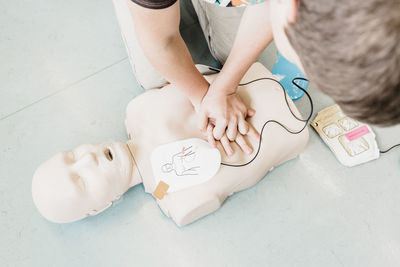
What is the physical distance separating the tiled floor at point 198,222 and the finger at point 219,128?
292 millimetres

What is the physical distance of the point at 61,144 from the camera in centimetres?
115

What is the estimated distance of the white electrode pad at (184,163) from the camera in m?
0.88

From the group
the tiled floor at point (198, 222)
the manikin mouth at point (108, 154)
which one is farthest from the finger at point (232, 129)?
the manikin mouth at point (108, 154)

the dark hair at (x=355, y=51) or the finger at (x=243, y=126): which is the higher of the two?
the dark hair at (x=355, y=51)

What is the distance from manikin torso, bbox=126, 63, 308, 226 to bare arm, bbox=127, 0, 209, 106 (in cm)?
11

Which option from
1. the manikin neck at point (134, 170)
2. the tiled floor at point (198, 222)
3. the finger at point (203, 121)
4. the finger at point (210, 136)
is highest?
the finger at point (203, 121)

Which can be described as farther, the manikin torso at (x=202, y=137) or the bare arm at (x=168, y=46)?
the manikin torso at (x=202, y=137)

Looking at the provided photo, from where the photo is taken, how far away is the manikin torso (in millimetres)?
889

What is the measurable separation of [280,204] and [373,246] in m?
0.35

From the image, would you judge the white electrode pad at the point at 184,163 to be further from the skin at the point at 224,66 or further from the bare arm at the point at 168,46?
the bare arm at the point at 168,46

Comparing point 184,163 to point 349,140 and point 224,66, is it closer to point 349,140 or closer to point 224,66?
point 224,66

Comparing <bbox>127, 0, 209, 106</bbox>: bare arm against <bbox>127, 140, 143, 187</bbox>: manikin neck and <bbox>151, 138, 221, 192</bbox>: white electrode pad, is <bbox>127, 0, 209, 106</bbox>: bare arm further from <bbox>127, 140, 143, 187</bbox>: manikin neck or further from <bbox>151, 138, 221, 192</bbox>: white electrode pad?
<bbox>127, 140, 143, 187</bbox>: manikin neck

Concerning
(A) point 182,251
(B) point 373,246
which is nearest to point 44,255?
(A) point 182,251

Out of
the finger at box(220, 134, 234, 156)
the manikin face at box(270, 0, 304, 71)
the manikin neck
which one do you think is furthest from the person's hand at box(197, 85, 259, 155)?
the manikin face at box(270, 0, 304, 71)
